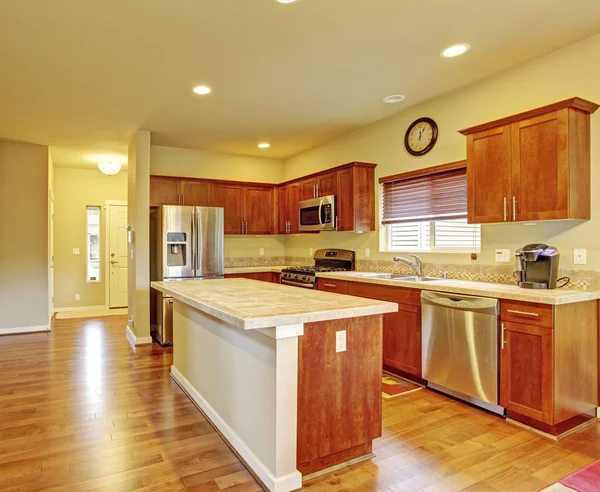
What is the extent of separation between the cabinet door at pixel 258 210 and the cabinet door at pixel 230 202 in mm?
110

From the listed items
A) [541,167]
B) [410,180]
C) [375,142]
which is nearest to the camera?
[541,167]

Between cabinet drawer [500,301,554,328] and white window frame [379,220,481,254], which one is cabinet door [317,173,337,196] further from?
cabinet drawer [500,301,554,328]

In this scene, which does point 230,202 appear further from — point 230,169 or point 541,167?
point 541,167

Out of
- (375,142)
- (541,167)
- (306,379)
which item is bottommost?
(306,379)

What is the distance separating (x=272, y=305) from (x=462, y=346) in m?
1.63

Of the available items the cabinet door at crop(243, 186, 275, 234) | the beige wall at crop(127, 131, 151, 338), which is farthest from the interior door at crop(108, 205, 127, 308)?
the cabinet door at crop(243, 186, 275, 234)

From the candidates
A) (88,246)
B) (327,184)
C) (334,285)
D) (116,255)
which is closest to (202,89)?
(327,184)

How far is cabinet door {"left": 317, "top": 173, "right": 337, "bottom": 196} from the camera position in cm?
501

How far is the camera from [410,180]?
4.36 metres

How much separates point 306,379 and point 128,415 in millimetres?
1637

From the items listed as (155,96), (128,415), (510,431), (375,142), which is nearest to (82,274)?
(155,96)

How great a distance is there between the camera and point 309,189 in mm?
5566

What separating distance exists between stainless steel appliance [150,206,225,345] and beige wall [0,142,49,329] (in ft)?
5.75

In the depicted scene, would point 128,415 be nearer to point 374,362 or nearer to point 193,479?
point 193,479
